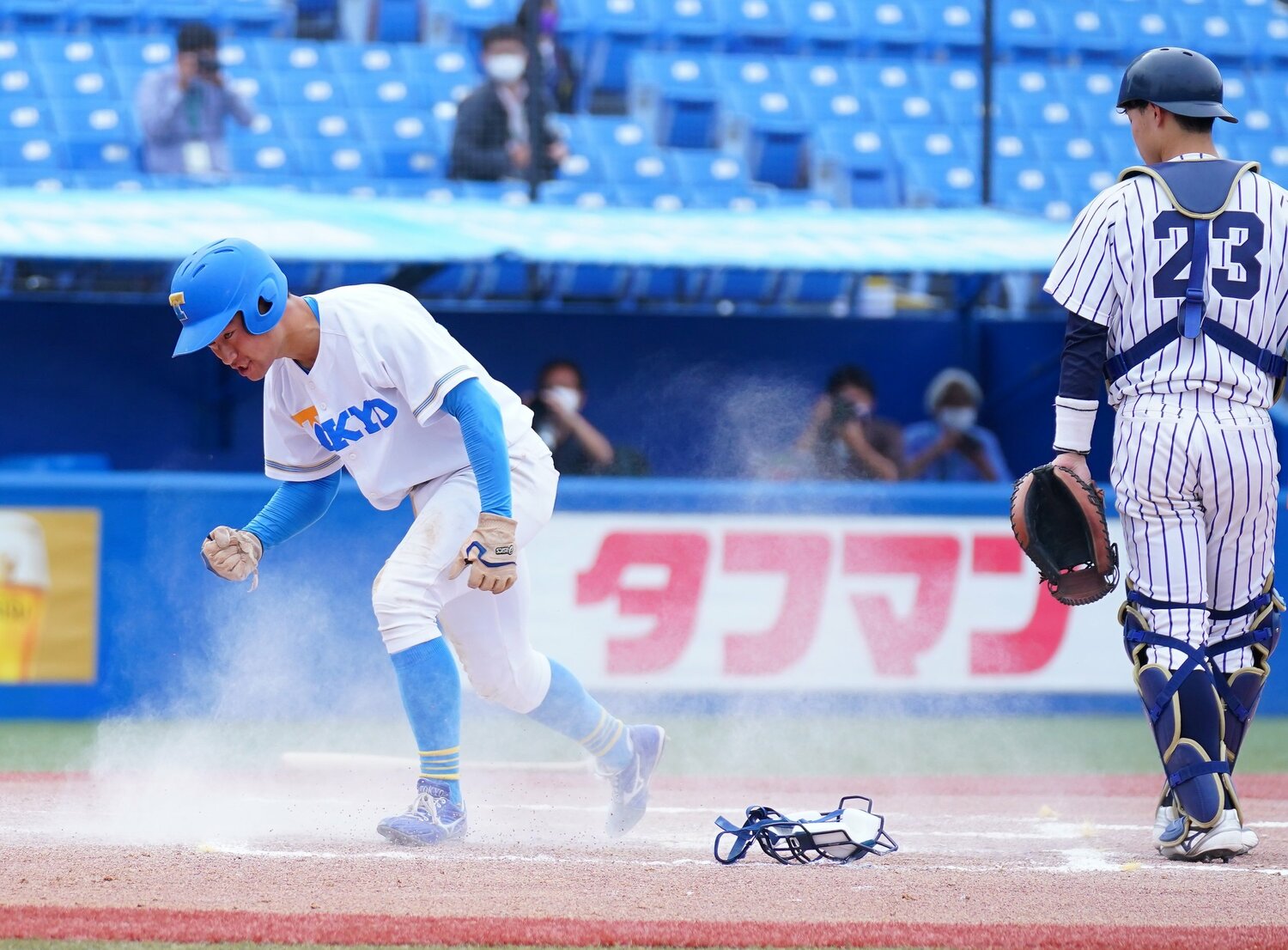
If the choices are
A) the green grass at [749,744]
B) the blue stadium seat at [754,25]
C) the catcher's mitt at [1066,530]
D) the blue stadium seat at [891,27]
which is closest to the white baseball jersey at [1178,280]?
the catcher's mitt at [1066,530]

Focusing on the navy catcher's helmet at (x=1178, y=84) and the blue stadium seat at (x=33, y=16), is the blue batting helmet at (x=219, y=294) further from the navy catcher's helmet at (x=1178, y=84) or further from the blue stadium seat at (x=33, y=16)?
the blue stadium seat at (x=33, y=16)

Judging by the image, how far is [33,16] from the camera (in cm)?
1206

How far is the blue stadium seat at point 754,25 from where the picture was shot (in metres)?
14.1

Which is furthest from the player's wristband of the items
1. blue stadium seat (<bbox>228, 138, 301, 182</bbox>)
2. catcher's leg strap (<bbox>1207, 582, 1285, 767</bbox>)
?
blue stadium seat (<bbox>228, 138, 301, 182</bbox>)

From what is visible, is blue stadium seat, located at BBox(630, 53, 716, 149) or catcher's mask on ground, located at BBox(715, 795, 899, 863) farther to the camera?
blue stadium seat, located at BBox(630, 53, 716, 149)

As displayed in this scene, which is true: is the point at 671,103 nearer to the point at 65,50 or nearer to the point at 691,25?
the point at 691,25

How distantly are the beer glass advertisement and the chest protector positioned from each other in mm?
4989

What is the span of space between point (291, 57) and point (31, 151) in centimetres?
205

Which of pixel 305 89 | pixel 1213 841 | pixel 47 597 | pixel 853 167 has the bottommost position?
pixel 47 597

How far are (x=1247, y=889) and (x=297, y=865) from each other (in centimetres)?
222

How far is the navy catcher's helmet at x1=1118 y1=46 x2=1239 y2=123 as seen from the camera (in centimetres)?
449

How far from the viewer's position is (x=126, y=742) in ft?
24.1

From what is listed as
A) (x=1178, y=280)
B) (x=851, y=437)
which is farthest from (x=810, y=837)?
(x=851, y=437)

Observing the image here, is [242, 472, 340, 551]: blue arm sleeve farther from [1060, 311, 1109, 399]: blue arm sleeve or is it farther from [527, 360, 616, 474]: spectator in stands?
[527, 360, 616, 474]: spectator in stands
